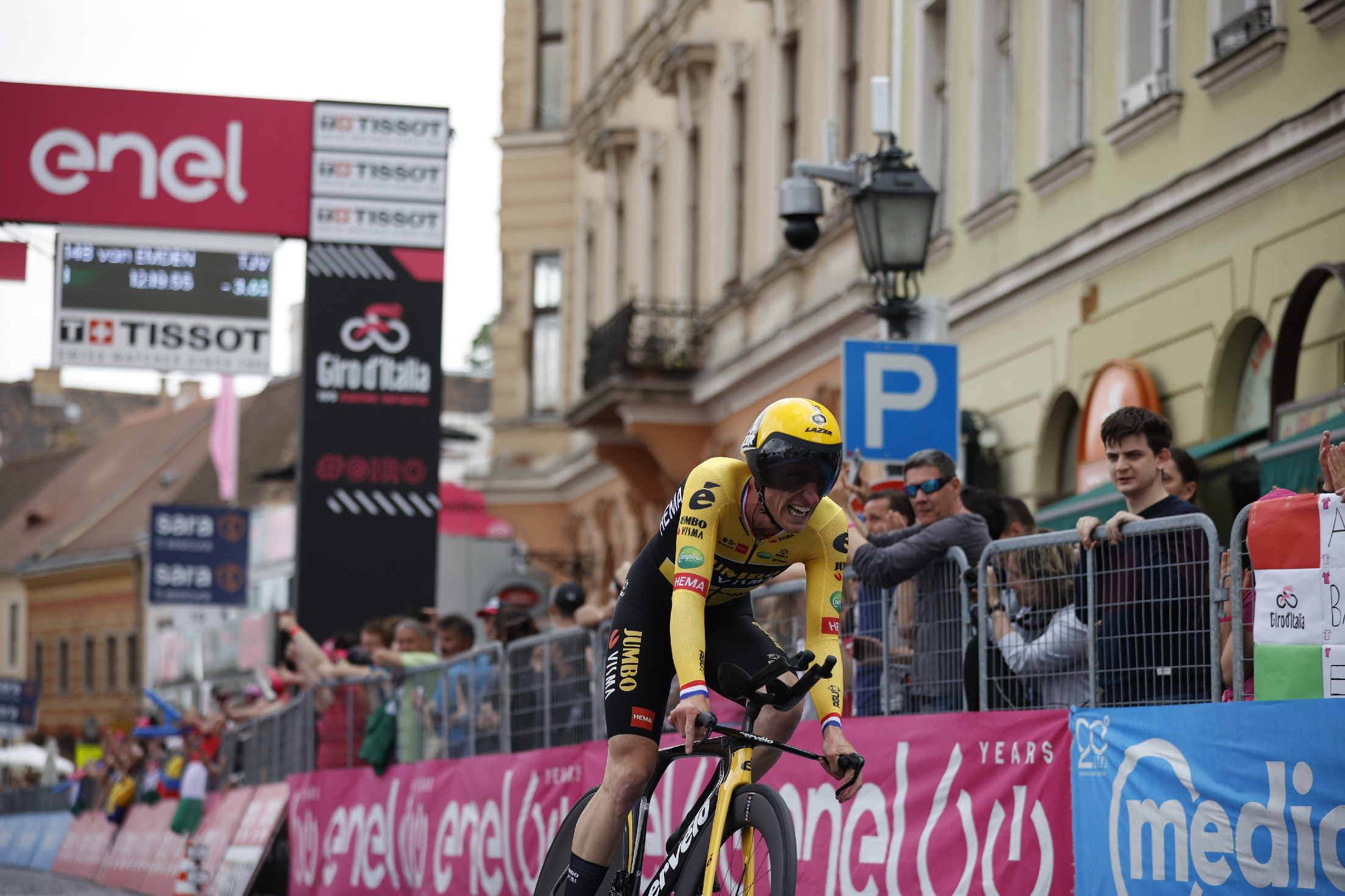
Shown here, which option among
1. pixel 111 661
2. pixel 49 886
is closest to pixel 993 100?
pixel 49 886

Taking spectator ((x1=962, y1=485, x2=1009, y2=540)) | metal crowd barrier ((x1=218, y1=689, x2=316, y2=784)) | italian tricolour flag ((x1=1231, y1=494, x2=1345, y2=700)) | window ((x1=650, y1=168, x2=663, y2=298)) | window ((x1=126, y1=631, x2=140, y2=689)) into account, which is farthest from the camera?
window ((x1=126, y1=631, x2=140, y2=689))

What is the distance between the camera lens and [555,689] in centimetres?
1164

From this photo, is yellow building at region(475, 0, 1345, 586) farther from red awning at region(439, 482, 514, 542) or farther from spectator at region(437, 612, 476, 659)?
spectator at region(437, 612, 476, 659)

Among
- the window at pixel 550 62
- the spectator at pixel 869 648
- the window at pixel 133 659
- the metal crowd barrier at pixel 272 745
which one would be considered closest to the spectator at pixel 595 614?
the spectator at pixel 869 648

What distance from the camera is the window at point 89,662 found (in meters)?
73.4

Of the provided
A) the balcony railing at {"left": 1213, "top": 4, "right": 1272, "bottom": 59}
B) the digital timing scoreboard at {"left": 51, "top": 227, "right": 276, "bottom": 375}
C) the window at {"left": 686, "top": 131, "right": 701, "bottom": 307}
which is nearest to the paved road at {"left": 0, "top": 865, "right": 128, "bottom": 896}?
the digital timing scoreboard at {"left": 51, "top": 227, "right": 276, "bottom": 375}

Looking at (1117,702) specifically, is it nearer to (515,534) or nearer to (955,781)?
(955,781)

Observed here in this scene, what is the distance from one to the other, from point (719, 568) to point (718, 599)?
0.24 meters

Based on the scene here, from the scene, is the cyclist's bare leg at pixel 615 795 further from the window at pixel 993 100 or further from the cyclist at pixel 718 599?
the window at pixel 993 100

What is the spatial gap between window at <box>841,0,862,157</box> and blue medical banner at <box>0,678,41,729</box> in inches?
961

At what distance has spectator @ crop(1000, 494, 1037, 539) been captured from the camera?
9.35 m

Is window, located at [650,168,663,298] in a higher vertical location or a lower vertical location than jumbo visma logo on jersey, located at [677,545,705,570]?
higher

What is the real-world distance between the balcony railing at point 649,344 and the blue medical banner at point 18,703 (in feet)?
57.4

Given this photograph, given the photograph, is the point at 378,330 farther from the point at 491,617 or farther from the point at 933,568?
the point at 933,568
